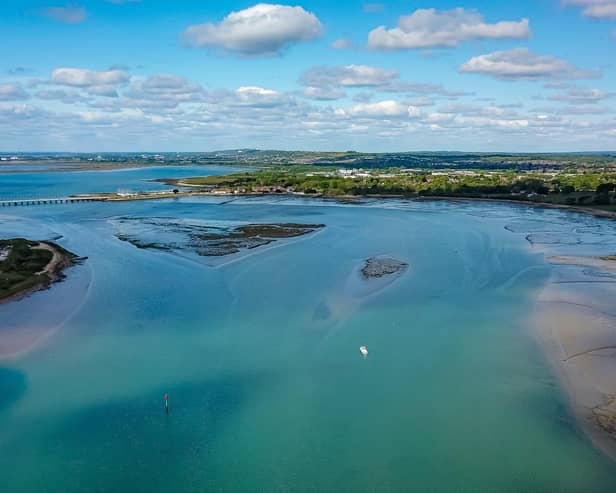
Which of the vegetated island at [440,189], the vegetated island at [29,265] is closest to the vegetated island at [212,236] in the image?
the vegetated island at [29,265]

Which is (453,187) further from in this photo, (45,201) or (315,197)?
(45,201)

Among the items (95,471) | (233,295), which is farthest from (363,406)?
(233,295)

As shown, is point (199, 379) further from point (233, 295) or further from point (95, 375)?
point (233, 295)

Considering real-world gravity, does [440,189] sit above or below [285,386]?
below

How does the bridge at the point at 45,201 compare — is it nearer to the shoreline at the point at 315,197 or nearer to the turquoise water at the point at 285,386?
the shoreline at the point at 315,197

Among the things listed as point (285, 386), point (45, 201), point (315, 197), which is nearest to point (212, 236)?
point (285, 386)

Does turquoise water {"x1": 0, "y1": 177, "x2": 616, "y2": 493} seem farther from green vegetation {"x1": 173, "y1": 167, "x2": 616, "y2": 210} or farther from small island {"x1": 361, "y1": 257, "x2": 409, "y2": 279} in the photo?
green vegetation {"x1": 173, "y1": 167, "x2": 616, "y2": 210}
